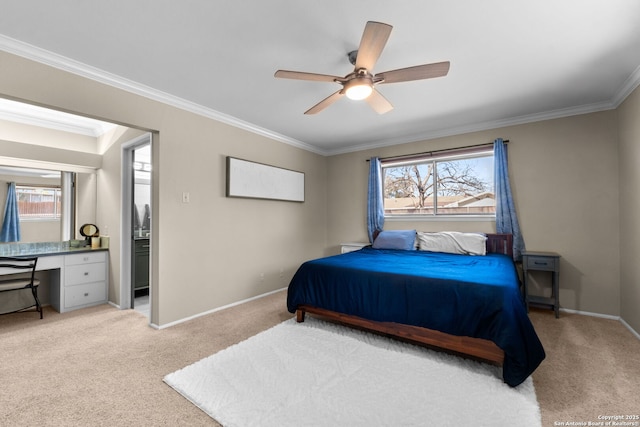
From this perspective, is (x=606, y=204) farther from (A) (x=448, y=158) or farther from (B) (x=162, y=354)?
(B) (x=162, y=354)

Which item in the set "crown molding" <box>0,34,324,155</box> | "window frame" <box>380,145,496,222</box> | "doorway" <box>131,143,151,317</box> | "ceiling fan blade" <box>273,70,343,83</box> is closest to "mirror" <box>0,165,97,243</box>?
"doorway" <box>131,143,151,317</box>

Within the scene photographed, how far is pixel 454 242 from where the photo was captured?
3.74 m

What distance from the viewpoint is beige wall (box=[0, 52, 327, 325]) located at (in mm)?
2398

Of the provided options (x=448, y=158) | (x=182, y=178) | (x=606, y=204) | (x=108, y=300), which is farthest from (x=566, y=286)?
(x=108, y=300)

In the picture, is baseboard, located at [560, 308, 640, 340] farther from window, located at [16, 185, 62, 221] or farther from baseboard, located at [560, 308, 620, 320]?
window, located at [16, 185, 62, 221]

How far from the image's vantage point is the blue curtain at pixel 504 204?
362 cm

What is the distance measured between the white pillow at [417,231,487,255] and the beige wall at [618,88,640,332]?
1294 mm

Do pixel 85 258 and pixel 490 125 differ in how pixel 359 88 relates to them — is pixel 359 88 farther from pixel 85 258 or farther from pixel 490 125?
pixel 85 258

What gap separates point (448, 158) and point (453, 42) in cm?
238

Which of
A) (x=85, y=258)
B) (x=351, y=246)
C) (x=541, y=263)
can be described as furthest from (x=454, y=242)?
(x=85, y=258)

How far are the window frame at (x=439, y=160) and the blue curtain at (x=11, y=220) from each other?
16.7ft

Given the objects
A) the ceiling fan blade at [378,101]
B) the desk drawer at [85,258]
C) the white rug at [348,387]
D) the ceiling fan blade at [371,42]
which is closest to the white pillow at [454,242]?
the white rug at [348,387]

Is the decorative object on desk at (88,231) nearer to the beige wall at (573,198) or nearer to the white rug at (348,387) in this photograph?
the white rug at (348,387)

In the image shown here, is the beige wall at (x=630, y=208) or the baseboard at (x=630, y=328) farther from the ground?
the beige wall at (x=630, y=208)
